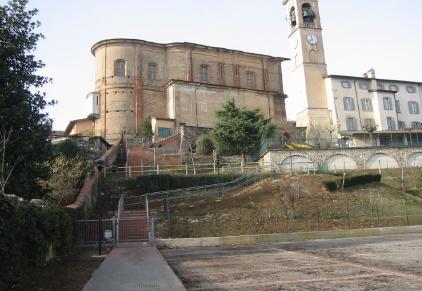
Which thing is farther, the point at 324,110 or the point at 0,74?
the point at 324,110

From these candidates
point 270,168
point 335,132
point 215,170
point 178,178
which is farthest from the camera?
point 335,132

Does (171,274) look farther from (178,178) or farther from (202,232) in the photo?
(178,178)

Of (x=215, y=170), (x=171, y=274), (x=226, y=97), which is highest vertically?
(x=226, y=97)

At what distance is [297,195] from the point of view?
1087 inches

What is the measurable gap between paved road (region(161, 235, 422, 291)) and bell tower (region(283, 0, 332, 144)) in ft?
135

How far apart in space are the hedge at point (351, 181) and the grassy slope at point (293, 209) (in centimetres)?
50

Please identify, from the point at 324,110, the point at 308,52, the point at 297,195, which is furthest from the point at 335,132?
the point at 297,195

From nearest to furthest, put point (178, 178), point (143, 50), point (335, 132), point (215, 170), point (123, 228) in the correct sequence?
point (123, 228), point (178, 178), point (215, 170), point (335, 132), point (143, 50)

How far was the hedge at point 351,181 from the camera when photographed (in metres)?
29.4

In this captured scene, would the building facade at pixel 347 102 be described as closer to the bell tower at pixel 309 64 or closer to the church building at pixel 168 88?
the bell tower at pixel 309 64

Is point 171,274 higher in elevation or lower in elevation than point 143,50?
lower

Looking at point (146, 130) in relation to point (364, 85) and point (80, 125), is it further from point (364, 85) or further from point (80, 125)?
point (364, 85)

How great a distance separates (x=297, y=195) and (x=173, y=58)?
37.9 meters

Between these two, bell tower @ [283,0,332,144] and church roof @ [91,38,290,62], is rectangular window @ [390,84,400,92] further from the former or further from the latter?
church roof @ [91,38,290,62]
